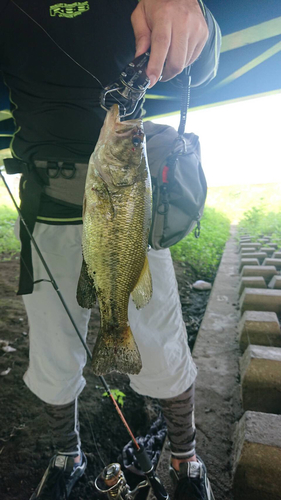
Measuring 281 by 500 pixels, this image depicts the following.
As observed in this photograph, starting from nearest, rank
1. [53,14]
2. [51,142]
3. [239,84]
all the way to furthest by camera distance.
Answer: [53,14] → [51,142] → [239,84]

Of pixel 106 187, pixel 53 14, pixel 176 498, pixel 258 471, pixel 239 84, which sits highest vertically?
pixel 239 84

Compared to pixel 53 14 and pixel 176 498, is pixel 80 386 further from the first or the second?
pixel 53 14

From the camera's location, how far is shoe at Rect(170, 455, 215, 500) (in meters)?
1.66

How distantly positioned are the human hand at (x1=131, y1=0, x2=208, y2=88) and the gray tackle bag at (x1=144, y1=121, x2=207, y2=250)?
381mm

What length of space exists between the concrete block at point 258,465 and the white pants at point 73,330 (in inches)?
19.8

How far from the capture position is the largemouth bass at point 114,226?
1.12m

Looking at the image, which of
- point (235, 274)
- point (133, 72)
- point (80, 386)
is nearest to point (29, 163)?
point (133, 72)

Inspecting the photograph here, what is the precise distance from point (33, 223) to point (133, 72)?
1.04 metres

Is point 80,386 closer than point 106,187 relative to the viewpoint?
No

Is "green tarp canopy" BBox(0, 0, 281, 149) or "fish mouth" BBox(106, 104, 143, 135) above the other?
"green tarp canopy" BBox(0, 0, 281, 149)

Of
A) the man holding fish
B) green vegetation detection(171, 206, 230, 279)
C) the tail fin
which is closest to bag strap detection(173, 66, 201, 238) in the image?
the man holding fish

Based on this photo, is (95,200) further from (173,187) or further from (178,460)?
(178,460)

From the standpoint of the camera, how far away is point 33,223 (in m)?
1.69

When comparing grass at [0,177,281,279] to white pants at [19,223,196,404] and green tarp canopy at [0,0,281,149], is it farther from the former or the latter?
green tarp canopy at [0,0,281,149]
